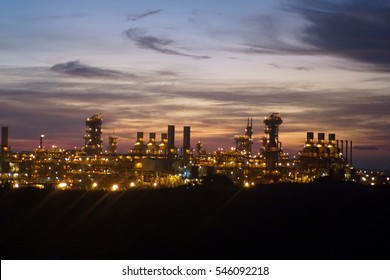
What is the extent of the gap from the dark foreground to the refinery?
96.4 feet

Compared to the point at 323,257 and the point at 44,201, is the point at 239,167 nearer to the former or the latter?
the point at 44,201

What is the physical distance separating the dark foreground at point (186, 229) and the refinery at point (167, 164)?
2939 cm

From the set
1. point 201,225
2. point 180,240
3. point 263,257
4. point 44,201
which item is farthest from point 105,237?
point 44,201

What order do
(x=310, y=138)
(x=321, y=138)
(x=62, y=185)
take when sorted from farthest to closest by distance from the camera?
(x=321, y=138)
(x=310, y=138)
(x=62, y=185)

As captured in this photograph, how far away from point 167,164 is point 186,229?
42.4m

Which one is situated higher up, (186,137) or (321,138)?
(321,138)

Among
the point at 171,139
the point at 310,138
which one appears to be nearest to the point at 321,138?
the point at 310,138

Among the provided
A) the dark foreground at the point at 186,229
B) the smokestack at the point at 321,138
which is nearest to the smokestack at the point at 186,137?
the smokestack at the point at 321,138

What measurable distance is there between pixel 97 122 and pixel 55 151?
7.72 metres

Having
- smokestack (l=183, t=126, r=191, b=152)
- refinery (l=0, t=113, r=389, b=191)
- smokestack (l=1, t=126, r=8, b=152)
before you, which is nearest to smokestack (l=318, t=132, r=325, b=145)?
refinery (l=0, t=113, r=389, b=191)

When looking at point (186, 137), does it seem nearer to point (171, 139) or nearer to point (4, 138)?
point (171, 139)

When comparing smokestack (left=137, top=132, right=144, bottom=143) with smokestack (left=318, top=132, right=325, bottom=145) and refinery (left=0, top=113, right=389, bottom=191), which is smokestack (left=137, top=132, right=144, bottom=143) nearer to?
refinery (left=0, top=113, right=389, bottom=191)

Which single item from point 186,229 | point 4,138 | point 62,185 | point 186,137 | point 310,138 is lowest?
point 62,185

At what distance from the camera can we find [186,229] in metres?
22.9
